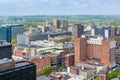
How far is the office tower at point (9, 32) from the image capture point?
68.6m

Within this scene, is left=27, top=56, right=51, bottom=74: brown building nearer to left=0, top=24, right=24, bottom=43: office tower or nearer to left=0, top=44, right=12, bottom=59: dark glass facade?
left=0, top=44, right=12, bottom=59: dark glass facade

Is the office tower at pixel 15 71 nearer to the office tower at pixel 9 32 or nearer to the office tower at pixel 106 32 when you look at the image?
the office tower at pixel 9 32

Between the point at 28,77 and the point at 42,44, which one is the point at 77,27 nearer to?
the point at 42,44

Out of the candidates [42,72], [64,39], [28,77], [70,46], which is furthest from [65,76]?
[64,39]

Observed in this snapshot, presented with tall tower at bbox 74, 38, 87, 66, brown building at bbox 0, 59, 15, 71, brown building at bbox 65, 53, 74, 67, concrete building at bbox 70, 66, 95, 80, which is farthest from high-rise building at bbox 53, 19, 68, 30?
brown building at bbox 0, 59, 15, 71

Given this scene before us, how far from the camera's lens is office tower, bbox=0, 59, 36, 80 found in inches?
746

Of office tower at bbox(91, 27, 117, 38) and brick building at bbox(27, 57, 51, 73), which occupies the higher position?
office tower at bbox(91, 27, 117, 38)

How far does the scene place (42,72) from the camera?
1641 inches

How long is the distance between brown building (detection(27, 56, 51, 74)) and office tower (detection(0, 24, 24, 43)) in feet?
83.4

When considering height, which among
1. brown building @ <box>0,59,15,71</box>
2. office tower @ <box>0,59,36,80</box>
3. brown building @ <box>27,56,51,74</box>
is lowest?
brown building @ <box>27,56,51,74</box>

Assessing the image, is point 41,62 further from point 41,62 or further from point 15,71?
point 15,71

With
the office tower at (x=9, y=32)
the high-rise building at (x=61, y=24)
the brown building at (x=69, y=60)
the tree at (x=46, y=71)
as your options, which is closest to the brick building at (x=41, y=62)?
the tree at (x=46, y=71)

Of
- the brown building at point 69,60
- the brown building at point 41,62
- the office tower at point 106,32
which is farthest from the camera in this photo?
the office tower at point 106,32

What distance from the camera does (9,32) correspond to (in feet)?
Answer: 237
